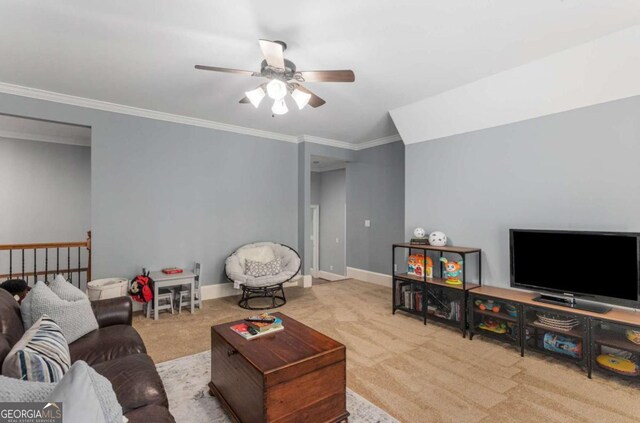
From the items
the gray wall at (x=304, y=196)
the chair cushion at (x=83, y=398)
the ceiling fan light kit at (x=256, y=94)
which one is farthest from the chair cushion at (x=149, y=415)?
the gray wall at (x=304, y=196)

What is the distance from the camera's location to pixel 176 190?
14.9 feet

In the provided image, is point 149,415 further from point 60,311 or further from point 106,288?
point 106,288

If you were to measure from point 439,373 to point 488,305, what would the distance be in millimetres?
1085

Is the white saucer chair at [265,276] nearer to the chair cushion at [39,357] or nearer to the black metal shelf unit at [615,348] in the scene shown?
the chair cushion at [39,357]

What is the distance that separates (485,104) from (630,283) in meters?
2.13

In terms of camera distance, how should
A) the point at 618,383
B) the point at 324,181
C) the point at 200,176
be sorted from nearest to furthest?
the point at 618,383
the point at 200,176
the point at 324,181

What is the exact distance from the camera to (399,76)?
3.18 meters

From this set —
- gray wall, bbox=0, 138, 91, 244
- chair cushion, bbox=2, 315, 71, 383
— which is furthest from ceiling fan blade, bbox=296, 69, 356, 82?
gray wall, bbox=0, 138, 91, 244

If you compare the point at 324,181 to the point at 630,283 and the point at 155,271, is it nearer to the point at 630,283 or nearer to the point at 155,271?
the point at 155,271

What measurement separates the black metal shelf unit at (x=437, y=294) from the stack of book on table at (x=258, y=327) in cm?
208

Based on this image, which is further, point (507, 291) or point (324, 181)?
point (324, 181)

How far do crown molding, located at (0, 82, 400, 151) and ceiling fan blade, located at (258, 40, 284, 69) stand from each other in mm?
2721

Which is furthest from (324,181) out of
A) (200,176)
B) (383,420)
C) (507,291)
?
(383,420)

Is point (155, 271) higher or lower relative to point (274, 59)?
lower
